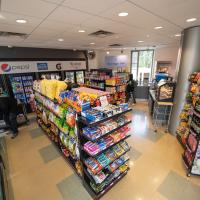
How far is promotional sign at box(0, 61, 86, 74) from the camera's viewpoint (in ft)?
16.1

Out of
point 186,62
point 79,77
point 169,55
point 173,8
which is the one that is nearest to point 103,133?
point 173,8

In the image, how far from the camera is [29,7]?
1674 millimetres

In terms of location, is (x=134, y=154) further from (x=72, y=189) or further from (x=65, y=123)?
(x=65, y=123)

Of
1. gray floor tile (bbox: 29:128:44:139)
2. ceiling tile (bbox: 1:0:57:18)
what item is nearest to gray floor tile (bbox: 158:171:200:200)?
ceiling tile (bbox: 1:0:57:18)

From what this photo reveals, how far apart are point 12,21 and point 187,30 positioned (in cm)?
367

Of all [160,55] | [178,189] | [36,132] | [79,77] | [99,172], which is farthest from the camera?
[79,77]

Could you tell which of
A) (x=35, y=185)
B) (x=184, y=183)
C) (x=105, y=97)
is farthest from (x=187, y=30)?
(x=35, y=185)

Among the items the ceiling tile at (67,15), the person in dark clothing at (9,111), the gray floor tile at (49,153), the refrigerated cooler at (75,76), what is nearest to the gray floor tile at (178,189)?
the gray floor tile at (49,153)

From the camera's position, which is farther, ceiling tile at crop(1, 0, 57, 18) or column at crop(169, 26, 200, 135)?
column at crop(169, 26, 200, 135)

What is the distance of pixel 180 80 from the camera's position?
3277 millimetres

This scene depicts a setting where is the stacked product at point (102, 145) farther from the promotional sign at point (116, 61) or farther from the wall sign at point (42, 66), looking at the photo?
the promotional sign at point (116, 61)

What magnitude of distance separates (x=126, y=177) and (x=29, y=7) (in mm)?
3121

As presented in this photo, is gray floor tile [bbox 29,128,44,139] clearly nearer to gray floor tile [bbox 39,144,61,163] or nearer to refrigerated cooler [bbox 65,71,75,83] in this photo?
gray floor tile [bbox 39,144,61,163]

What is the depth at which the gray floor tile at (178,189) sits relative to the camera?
202cm
